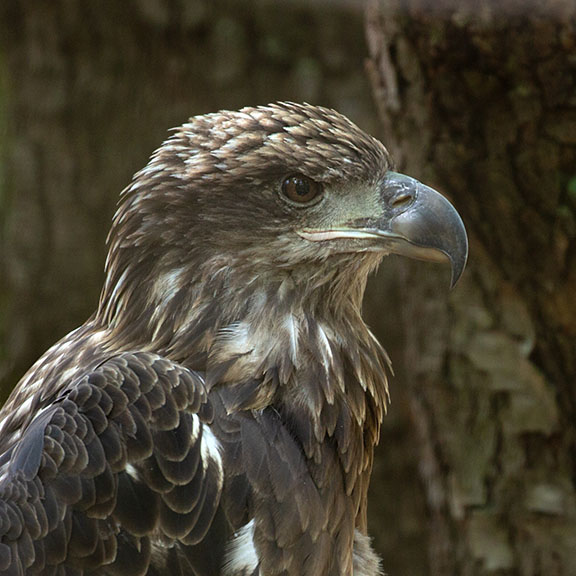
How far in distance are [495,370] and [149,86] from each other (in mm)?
2638

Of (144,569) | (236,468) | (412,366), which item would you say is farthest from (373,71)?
(144,569)

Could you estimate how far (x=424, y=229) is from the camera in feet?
10.0

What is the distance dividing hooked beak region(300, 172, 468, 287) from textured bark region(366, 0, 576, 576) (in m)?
1.16

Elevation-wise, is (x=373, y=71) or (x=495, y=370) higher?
(x=373, y=71)

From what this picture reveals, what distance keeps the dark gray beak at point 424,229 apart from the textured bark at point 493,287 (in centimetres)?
117

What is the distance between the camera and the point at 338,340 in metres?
3.25

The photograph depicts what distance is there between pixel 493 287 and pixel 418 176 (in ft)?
1.87

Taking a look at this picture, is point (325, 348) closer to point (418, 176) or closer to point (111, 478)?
point (111, 478)

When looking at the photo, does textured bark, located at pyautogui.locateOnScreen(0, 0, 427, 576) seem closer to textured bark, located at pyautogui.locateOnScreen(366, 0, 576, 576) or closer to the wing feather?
textured bark, located at pyautogui.locateOnScreen(366, 0, 576, 576)

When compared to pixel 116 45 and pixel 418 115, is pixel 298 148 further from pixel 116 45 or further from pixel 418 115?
pixel 116 45

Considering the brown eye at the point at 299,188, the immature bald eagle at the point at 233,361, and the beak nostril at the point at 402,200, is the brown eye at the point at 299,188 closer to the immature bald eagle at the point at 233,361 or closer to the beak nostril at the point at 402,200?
the immature bald eagle at the point at 233,361

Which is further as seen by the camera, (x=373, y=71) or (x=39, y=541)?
(x=373, y=71)

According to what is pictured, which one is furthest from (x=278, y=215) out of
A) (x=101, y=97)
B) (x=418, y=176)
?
(x=101, y=97)

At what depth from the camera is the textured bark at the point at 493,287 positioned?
4.14 meters
